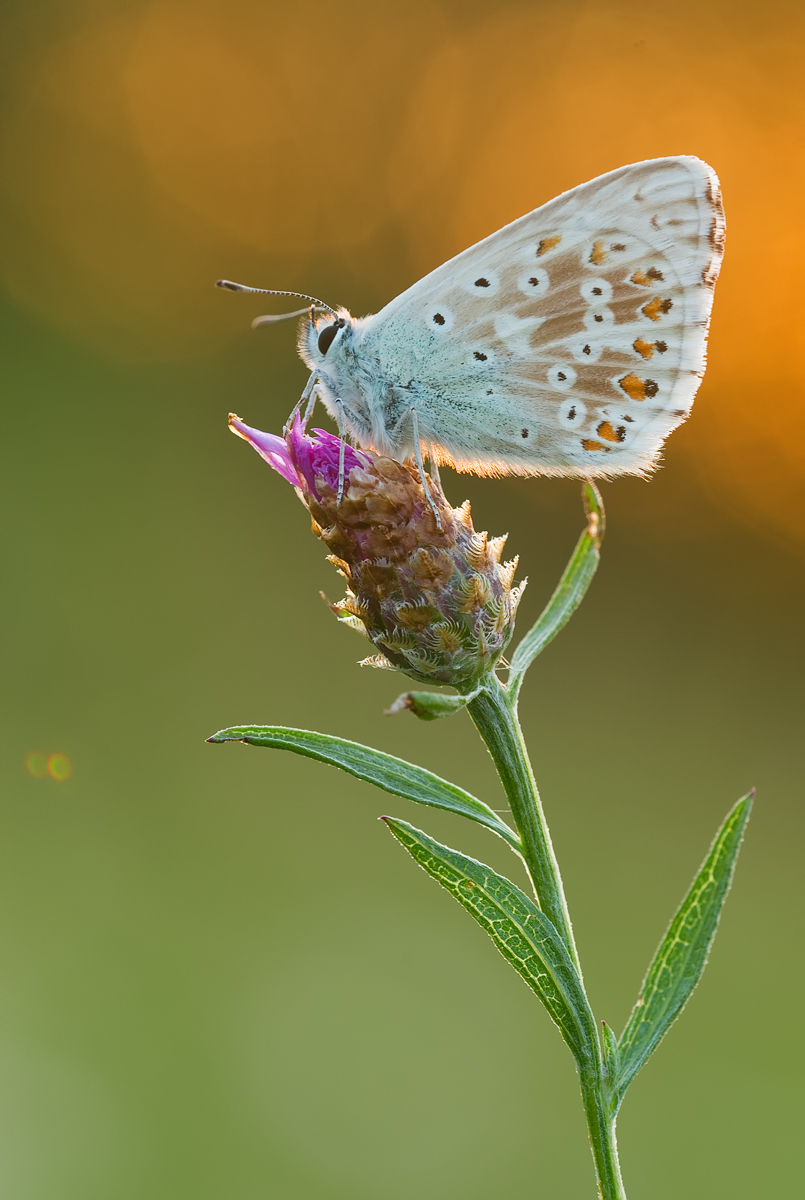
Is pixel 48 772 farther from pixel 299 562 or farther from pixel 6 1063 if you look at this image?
pixel 299 562

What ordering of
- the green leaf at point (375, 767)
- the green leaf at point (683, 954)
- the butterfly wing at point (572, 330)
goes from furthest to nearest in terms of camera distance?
the butterfly wing at point (572, 330), the green leaf at point (375, 767), the green leaf at point (683, 954)

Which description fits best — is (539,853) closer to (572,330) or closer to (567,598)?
(567,598)

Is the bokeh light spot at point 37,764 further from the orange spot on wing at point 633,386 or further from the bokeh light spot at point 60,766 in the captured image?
the orange spot on wing at point 633,386

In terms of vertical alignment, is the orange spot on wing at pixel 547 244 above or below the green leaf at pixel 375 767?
above

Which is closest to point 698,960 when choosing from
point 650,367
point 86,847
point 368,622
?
point 368,622

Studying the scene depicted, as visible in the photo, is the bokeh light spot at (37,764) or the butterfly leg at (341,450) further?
the bokeh light spot at (37,764)

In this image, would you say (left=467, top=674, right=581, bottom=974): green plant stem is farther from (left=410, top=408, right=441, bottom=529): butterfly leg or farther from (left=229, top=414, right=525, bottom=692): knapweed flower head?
(left=410, top=408, right=441, bottom=529): butterfly leg

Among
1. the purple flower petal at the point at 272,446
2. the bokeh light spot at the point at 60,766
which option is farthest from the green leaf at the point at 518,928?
the bokeh light spot at the point at 60,766

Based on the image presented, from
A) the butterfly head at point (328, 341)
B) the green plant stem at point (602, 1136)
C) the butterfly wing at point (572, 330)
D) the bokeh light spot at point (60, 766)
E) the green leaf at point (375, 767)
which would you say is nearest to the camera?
the green plant stem at point (602, 1136)
